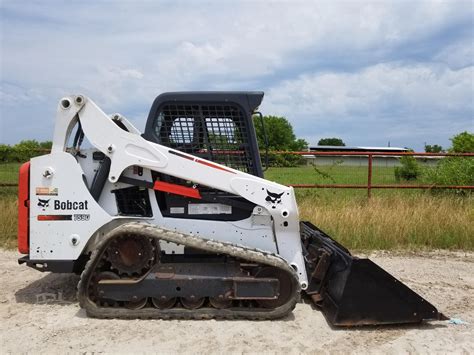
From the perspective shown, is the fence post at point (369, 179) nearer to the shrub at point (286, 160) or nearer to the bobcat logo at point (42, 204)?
the shrub at point (286, 160)

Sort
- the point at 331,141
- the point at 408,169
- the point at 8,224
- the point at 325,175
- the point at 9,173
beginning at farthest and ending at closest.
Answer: the point at 331,141 < the point at 408,169 < the point at 9,173 < the point at 325,175 < the point at 8,224

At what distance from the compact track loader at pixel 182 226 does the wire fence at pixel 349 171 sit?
5236 millimetres

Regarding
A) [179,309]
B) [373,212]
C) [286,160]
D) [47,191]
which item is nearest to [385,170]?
[286,160]

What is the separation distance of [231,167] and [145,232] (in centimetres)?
121

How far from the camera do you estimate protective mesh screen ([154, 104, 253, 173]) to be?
16.2 ft

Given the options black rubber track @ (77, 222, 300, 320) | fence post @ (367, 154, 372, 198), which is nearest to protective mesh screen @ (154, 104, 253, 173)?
black rubber track @ (77, 222, 300, 320)

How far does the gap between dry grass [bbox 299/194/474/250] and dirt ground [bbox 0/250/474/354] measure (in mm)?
2838

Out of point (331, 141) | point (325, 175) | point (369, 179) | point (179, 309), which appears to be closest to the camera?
point (179, 309)

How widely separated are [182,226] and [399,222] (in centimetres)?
518

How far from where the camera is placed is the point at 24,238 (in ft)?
15.8

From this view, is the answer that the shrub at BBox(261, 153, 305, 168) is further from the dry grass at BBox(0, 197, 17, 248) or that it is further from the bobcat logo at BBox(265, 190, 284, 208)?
the bobcat logo at BBox(265, 190, 284, 208)

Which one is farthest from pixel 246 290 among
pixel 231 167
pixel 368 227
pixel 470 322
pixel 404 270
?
pixel 368 227

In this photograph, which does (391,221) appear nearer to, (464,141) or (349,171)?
Answer: (349,171)

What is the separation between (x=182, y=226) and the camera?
4852 mm
